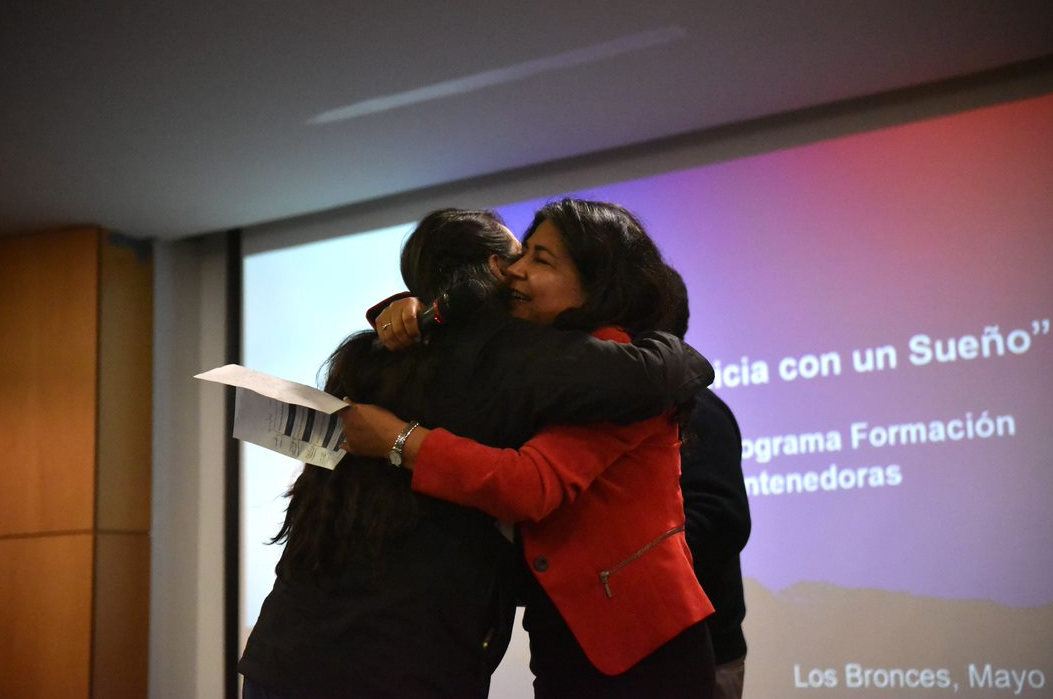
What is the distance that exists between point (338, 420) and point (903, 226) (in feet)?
9.85

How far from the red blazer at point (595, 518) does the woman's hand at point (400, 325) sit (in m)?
0.14

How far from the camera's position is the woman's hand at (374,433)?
127 cm

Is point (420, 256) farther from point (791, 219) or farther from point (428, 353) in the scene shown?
point (791, 219)

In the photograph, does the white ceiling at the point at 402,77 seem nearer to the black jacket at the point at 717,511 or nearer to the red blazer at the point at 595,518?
the black jacket at the point at 717,511

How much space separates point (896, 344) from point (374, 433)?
2.94 m

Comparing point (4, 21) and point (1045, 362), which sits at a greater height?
point (4, 21)

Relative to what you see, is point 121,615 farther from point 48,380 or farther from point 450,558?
point 450,558

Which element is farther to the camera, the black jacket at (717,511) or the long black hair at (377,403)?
the black jacket at (717,511)

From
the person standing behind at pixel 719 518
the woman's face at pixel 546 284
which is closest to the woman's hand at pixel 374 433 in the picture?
the woman's face at pixel 546 284

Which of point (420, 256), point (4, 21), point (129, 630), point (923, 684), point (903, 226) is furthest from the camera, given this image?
point (129, 630)

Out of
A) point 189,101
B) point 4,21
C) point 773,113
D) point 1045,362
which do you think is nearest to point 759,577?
point 1045,362

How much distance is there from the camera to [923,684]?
11.7 ft

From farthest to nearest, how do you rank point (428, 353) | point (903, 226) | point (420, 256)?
point (903, 226) < point (420, 256) < point (428, 353)

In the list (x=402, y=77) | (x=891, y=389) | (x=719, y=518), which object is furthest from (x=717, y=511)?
(x=402, y=77)
